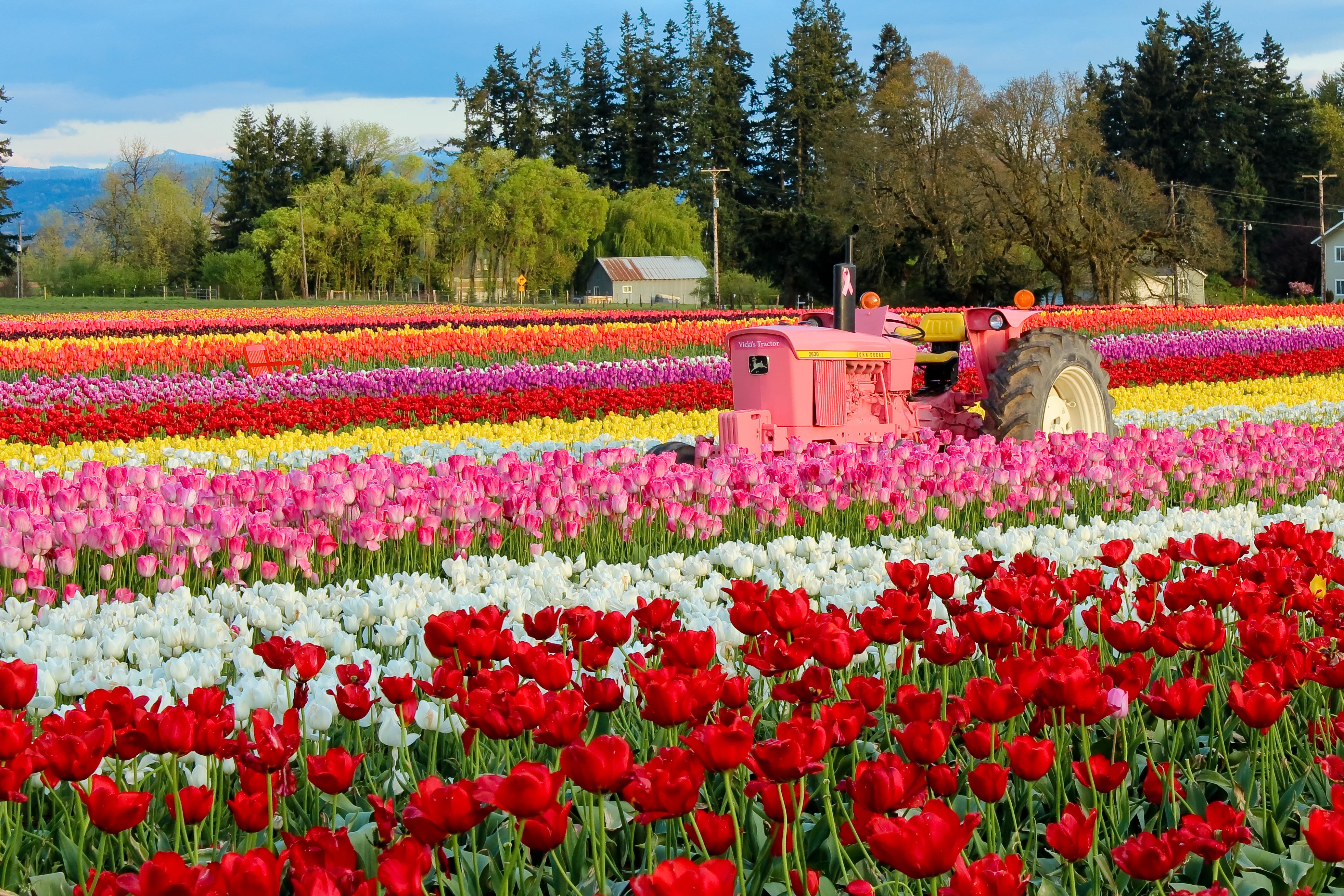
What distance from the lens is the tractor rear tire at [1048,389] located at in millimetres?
8148

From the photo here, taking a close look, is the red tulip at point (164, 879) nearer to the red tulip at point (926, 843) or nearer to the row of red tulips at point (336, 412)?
the red tulip at point (926, 843)

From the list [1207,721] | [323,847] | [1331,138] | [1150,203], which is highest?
[1331,138]

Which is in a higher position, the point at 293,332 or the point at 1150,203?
the point at 1150,203

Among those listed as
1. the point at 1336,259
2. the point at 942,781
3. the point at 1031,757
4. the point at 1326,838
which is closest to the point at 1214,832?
the point at 1326,838

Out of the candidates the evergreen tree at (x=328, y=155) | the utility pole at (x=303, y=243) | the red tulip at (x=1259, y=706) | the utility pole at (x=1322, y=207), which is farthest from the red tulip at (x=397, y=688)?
the evergreen tree at (x=328, y=155)

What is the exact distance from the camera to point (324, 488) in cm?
570

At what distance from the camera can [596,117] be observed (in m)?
82.6

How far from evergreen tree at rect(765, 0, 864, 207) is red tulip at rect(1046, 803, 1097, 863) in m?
74.5

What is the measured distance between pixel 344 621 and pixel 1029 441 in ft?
14.0

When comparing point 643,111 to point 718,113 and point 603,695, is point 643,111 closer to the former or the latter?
point 718,113

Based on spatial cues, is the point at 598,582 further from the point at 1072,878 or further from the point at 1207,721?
the point at 1072,878

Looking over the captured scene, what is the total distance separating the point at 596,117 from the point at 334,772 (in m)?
83.2

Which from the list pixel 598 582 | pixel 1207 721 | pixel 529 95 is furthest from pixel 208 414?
pixel 529 95

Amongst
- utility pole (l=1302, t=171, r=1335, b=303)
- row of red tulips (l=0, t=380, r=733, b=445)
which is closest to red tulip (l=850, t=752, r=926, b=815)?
row of red tulips (l=0, t=380, r=733, b=445)
